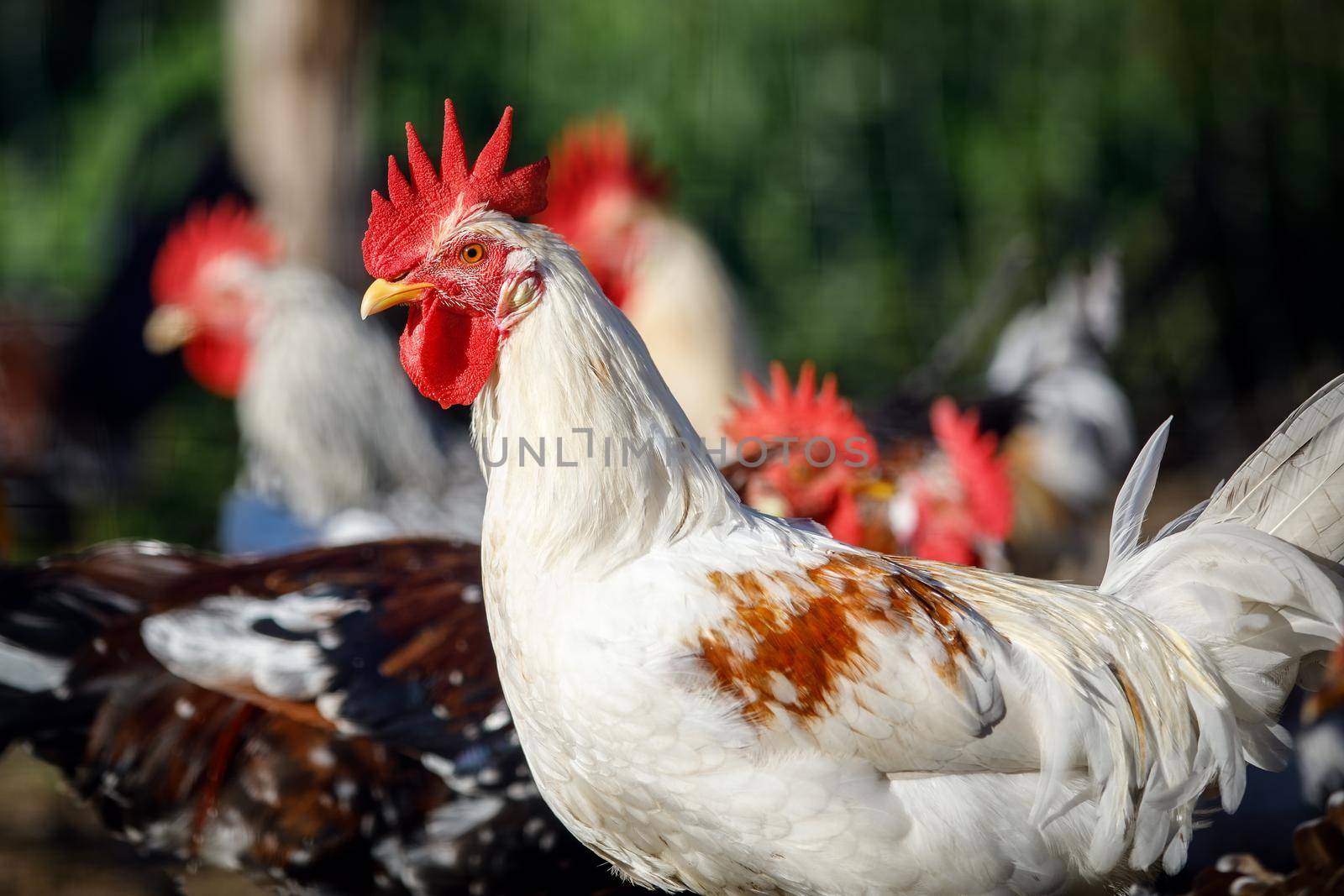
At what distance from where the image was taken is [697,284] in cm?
425

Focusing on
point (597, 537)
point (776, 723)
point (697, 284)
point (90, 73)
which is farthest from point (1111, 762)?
point (90, 73)

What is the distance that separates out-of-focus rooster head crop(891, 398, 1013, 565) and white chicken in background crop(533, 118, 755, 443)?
812 millimetres

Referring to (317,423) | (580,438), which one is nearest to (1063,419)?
(317,423)

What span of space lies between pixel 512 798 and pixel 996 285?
10.3 ft

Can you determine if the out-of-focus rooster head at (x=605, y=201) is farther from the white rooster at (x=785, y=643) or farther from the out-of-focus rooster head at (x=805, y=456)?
the white rooster at (x=785, y=643)

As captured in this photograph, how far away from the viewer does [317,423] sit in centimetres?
411

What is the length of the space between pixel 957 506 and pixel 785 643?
161 cm

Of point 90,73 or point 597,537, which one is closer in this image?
point 597,537

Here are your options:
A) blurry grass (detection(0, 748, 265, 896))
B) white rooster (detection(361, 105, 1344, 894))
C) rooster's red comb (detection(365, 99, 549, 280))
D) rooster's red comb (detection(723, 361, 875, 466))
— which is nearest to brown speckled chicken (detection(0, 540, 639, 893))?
blurry grass (detection(0, 748, 265, 896))

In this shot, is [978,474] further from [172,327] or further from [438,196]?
[172,327]

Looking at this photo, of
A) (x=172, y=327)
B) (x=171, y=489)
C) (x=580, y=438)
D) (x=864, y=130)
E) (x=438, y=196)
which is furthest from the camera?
(x=864, y=130)

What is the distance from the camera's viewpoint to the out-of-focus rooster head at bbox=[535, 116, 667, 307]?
14.2ft

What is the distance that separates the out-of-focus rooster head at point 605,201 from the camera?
14.2ft

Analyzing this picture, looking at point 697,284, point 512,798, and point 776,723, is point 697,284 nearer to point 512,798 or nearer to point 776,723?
point 512,798
